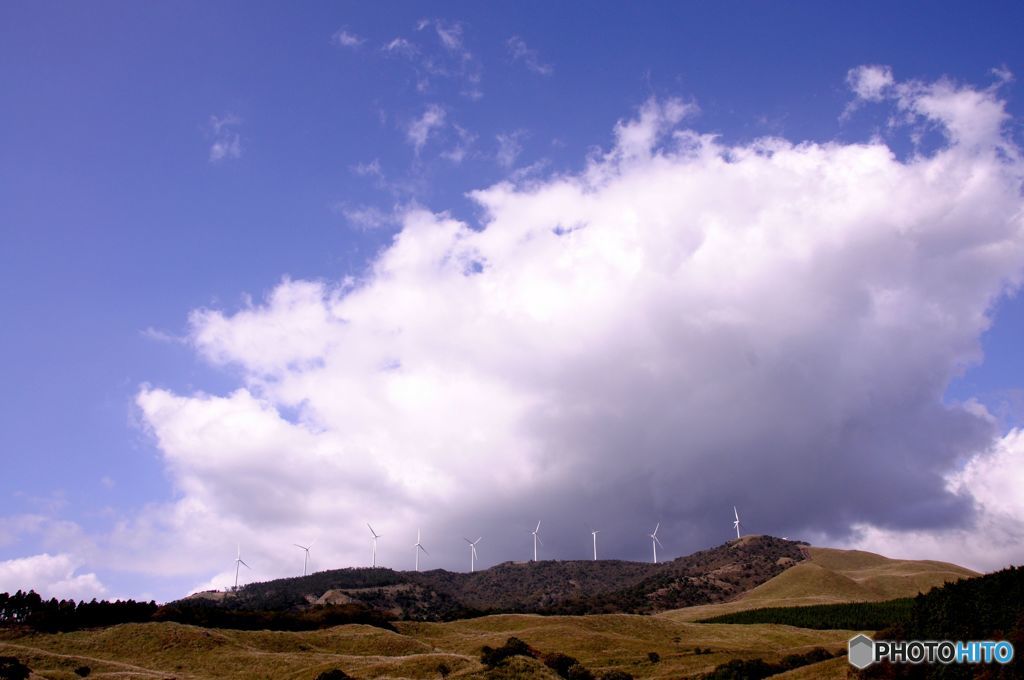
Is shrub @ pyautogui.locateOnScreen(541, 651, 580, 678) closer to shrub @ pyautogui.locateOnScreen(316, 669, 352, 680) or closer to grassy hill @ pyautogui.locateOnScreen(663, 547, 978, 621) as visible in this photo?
shrub @ pyautogui.locateOnScreen(316, 669, 352, 680)

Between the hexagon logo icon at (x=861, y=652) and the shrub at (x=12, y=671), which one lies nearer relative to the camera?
the hexagon logo icon at (x=861, y=652)

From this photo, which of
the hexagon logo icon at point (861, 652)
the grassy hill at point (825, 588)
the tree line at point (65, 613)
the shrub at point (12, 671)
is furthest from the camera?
the grassy hill at point (825, 588)

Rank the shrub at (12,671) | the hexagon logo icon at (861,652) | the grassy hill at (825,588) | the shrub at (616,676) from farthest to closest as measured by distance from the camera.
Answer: the grassy hill at (825,588) < the shrub at (616,676) < the shrub at (12,671) < the hexagon logo icon at (861,652)

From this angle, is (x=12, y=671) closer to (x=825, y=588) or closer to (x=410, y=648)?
(x=410, y=648)

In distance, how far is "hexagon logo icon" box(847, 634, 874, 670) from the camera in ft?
138

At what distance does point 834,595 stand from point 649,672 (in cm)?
10353

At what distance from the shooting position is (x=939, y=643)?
40.2 meters

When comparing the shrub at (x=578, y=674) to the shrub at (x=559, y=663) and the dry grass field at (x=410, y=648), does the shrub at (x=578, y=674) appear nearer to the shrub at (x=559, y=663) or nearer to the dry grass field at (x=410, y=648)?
the shrub at (x=559, y=663)

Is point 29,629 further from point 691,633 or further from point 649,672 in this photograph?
point 691,633

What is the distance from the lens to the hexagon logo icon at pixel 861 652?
4200 centimetres

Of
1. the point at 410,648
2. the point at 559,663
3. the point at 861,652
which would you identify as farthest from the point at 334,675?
the point at 861,652

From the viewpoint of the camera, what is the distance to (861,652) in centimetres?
4303

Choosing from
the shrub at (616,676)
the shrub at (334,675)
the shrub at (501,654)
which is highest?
the shrub at (501,654)

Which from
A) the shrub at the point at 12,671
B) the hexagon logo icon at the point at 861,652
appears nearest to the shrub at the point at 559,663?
the hexagon logo icon at the point at 861,652
